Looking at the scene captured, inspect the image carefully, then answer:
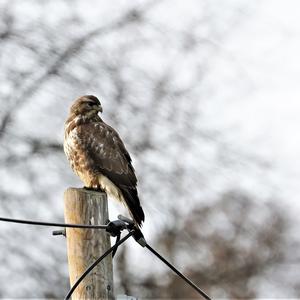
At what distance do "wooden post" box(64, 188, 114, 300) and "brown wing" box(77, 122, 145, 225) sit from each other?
287cm

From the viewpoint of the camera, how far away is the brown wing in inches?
397

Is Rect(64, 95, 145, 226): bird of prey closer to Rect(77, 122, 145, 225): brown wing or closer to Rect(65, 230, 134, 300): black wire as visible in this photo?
Rect(77, 122, 145, 225): brown wing

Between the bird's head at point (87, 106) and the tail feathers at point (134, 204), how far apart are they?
0.98 m

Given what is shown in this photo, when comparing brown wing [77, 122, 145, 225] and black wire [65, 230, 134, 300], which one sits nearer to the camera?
black wire [65, 230, 134, 300]

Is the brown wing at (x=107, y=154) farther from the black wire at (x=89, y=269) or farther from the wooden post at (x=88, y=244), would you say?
the black wire at (x=89, y=269)

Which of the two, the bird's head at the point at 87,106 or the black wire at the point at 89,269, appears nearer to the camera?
the black wire at the point at 89,269

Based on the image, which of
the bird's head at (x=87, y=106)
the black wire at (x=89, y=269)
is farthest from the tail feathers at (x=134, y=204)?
the black wire at (x=89, y=269)

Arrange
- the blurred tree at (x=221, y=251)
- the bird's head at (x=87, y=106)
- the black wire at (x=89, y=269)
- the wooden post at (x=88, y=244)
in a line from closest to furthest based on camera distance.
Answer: the black wire at (x=89, y=269) → the wooden post at (x=88, y=244) → the bird's head at (x=87, y=106) → the blurred tree at (x=221, y=251)

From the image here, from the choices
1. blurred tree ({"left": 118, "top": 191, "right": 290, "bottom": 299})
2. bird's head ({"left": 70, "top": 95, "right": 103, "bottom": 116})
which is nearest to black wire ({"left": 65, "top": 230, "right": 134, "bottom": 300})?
bird's head ({"left": 70, "top": 95, "right": 103, "bottom": 116})

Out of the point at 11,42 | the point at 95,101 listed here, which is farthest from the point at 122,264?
the point at 95,101

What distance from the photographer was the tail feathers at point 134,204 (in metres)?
9.06

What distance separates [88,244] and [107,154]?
3.39 m

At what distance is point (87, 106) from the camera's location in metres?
10.6

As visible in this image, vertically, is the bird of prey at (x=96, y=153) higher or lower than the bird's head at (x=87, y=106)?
lower
